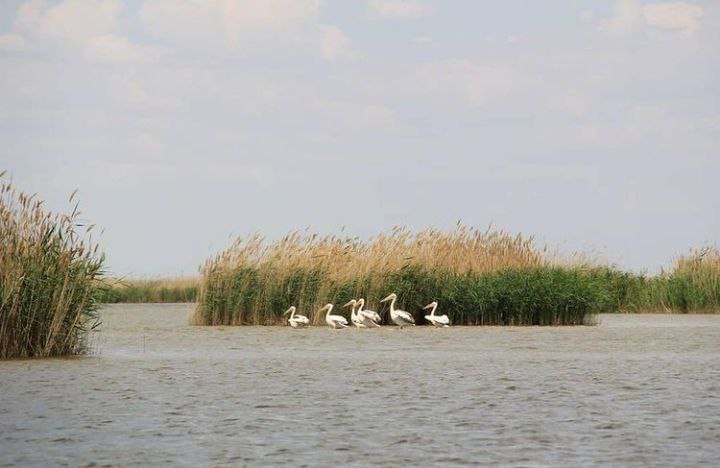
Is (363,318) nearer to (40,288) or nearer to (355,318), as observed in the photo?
(355,318)

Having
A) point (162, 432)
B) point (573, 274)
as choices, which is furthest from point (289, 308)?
point (162, 432)

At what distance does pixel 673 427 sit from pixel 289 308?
54.8 feet

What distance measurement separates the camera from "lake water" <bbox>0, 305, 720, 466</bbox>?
956 centimetres

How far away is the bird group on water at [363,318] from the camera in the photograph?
84.6ft

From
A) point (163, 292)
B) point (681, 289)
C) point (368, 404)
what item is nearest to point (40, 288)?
point (368, 404)

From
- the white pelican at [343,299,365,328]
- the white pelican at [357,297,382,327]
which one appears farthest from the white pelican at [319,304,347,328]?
the white pelican at [357,297,382,327]

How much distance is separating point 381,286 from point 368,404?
15093 mm

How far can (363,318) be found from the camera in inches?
1035

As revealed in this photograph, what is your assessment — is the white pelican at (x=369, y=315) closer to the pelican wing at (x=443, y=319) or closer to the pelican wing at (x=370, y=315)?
the pelican wing at (x=370, y=315)

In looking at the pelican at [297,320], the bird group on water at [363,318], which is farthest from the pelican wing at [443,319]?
the pelican at [297,320]

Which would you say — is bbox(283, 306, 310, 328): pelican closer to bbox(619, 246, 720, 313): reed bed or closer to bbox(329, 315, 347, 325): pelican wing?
bbox(329, 315, 347, 325): pelican wing

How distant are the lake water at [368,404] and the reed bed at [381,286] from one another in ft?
16.8

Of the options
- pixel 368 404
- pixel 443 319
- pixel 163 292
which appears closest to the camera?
pixel 368 404

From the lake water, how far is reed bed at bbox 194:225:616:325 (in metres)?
5.11
